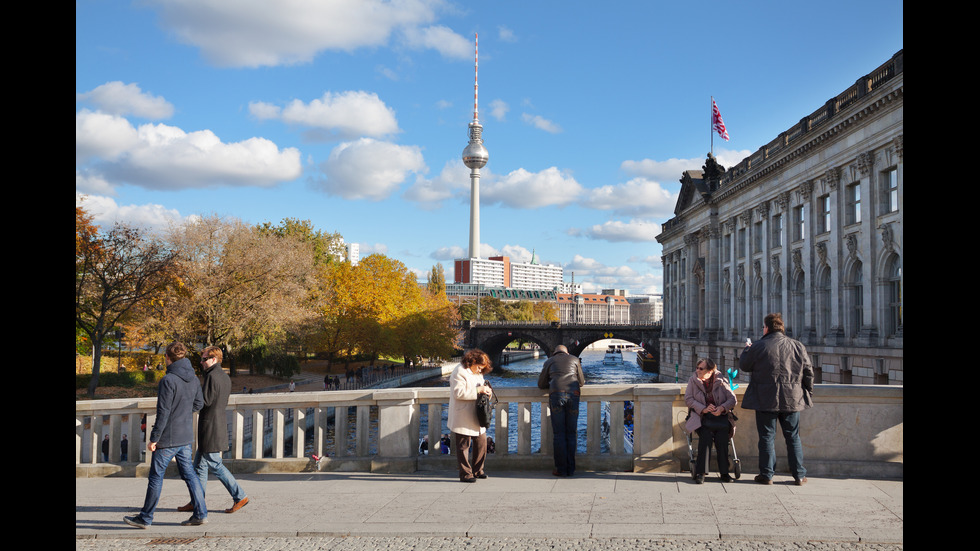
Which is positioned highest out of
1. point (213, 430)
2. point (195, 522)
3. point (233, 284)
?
point (233, 284)

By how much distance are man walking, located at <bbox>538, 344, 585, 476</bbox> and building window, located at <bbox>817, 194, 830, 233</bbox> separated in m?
37.0

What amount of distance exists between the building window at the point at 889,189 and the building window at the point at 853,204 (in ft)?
9.36

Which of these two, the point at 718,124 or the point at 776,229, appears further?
the point at 718,124

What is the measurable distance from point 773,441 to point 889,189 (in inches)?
1210

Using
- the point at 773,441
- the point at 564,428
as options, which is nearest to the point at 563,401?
the point at 564,428

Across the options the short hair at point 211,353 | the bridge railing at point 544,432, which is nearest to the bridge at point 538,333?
the bridge railing at point 544,432

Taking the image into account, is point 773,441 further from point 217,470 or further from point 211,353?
point 211,353

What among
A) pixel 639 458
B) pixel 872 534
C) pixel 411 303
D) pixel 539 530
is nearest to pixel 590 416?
pixel 639 458

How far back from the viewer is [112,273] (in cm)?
3794

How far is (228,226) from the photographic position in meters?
46.1

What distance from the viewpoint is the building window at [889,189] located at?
33969 millimetres

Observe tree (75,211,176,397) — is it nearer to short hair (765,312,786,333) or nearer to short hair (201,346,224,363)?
short hair (201,346,224,363)

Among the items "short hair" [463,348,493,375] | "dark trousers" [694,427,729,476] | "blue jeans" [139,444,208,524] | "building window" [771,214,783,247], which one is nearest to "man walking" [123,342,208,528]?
"blue jeans" [139,444,208,524]

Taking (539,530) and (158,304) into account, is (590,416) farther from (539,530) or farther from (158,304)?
(158,304)
